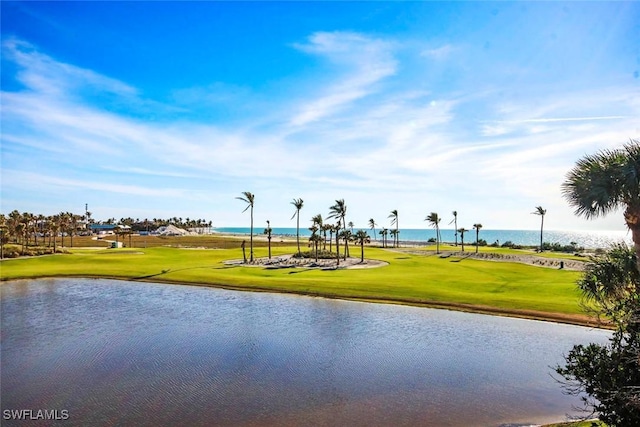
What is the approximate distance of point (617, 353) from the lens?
40.0 ft

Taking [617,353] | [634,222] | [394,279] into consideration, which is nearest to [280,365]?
[617,353]

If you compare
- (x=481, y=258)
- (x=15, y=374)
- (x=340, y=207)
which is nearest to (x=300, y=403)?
(x=15, y=374)

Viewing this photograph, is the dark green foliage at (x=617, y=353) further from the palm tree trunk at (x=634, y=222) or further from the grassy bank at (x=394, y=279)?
the grassy bank at (x=394, y=279)

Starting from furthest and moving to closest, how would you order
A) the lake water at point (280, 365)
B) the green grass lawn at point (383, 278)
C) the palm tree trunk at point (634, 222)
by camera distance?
1. the green grass lawn at point (383, 278)
2. the lake water at point (280, 365)
3. the palm tree trunk at point (634, 222)

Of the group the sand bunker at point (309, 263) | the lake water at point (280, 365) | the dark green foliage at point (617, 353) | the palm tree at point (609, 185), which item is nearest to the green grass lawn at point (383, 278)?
the sand bunker at point (309, 263)

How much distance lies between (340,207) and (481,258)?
33.9 m

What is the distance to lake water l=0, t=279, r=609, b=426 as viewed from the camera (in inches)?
651

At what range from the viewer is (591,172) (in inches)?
427

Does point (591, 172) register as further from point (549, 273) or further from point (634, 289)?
point (549, 273)

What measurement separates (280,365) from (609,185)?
57.4 feet

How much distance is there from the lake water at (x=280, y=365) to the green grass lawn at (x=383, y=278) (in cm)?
600

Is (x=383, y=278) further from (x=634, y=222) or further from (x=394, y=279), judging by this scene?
(x=634, y=222)

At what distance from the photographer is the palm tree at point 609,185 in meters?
9.92

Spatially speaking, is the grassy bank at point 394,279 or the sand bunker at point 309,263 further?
the sand bunker at point 309,263
